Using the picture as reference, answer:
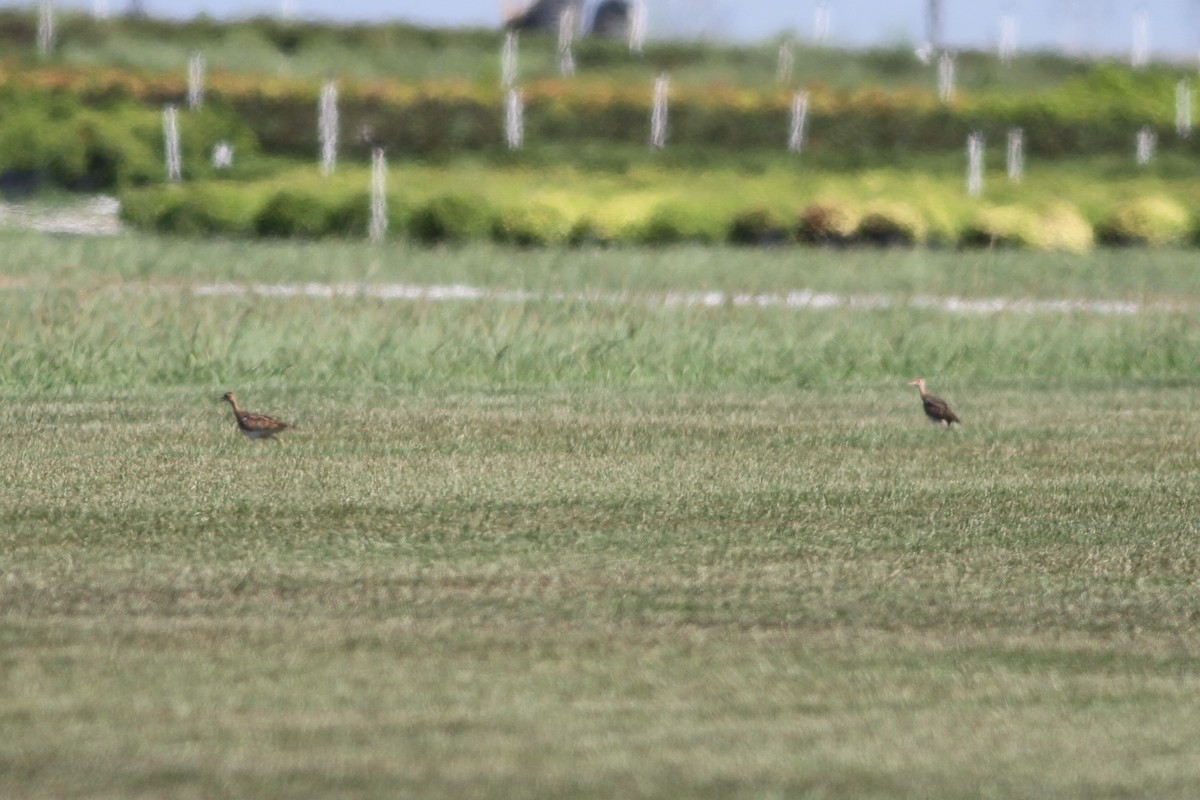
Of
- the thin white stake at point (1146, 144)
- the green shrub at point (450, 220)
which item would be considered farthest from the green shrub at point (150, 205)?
the thin white stake at point (1146, 144)

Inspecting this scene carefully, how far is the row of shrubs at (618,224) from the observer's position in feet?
113

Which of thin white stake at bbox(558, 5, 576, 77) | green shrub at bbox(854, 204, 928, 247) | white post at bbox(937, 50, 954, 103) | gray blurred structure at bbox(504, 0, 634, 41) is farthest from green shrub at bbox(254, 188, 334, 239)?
gray blurred structure at bbox(504, 0, 634, 41)

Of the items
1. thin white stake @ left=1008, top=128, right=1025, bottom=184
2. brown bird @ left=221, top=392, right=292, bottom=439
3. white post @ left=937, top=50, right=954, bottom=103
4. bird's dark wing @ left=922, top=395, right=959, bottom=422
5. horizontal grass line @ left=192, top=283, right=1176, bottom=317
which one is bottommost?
thin white stake @ left=1008, top=128, right=1025, bottom=184

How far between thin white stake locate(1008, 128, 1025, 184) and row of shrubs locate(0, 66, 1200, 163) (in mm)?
1638

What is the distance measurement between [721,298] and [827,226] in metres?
10.1

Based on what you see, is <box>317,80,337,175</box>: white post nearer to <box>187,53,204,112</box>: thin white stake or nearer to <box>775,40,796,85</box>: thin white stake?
<box>187,53,204,112</box>: thin white stake

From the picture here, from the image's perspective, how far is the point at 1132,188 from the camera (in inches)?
1601

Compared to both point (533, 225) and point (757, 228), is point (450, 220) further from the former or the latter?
point (757, 228)

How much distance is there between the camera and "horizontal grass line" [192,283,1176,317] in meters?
23.2

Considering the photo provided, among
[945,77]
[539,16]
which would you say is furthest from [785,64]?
[539,16]

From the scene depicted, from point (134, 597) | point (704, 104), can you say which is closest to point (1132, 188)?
point (704, 104)

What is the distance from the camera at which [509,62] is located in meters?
57.9

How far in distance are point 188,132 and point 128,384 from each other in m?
29.1

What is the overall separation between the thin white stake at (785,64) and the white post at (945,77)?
13.4ft
